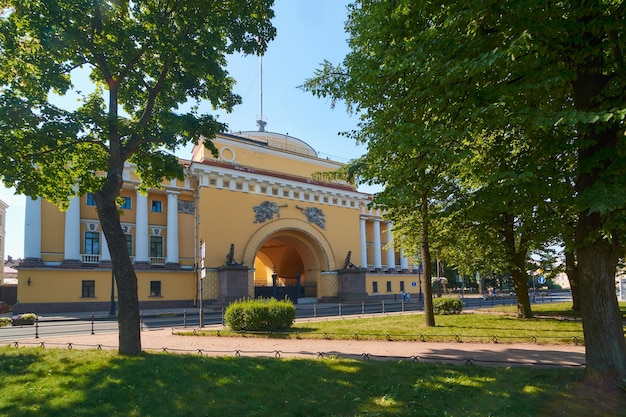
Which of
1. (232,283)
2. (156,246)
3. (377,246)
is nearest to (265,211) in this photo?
(232,283)

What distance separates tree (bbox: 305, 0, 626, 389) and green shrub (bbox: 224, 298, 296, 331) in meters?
9.17

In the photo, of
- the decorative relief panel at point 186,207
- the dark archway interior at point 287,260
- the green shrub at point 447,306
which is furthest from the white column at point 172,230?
the green shrub at point 447,306

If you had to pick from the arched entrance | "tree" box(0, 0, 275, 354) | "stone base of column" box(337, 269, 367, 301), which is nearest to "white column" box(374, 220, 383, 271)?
"stone base of column" box(337, 269, 367, 301)

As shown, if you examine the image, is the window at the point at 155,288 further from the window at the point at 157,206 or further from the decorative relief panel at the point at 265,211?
the decorative relief panel at the point at 265,211

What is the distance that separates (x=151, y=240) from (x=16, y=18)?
28.8 metres

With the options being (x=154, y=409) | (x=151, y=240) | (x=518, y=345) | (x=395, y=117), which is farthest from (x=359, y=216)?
(x=154, y=409)

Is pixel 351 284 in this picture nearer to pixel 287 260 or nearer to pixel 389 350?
pixel 287 260

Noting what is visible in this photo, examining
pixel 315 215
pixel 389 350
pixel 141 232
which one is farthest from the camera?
pixel 315 215

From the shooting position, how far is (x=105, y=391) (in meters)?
6.35

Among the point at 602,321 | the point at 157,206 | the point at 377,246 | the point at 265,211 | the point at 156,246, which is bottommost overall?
the point at 602,321

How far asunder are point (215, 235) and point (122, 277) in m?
25.8

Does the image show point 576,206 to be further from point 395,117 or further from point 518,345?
point 518,345

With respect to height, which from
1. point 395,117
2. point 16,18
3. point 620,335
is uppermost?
point 16,18

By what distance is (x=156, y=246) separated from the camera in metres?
36.7
